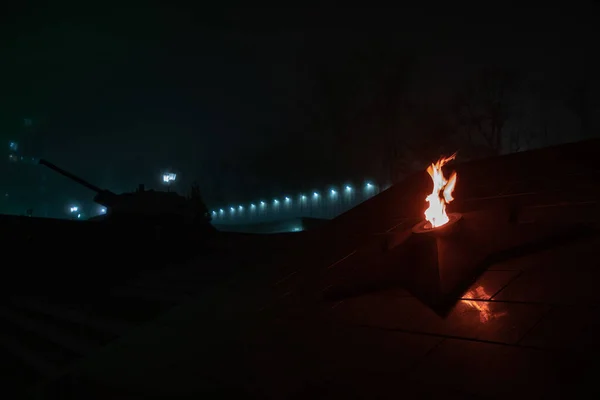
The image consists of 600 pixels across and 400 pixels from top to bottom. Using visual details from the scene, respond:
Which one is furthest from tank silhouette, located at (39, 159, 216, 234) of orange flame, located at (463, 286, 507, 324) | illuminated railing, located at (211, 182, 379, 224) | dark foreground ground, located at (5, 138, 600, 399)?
illuminated railing, located at (211, 182, 379, 224)

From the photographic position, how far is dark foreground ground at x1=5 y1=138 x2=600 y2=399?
280 cm

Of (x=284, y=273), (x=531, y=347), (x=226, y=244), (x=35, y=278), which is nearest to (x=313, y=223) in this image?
(x=226, y=244)

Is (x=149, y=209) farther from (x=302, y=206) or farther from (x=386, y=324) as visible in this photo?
(x=302, y=206)

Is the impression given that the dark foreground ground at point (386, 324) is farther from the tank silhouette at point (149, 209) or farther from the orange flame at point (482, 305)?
the tank silhouette at point (149, 209)

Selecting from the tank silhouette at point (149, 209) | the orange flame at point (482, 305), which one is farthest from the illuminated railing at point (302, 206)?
the orange flame at point (482, 305)

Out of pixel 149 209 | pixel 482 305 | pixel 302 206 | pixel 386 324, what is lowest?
pixel 386 324

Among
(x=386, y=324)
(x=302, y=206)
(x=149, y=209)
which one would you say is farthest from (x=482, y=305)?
(x=302, y=206)

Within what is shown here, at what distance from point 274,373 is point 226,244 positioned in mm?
9185

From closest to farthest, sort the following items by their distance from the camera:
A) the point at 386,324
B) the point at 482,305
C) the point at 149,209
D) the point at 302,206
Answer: the point at 482,305, the point at 386,324, the point at 149,209, the point at 302,206

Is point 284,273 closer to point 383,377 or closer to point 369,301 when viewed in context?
point 369,301

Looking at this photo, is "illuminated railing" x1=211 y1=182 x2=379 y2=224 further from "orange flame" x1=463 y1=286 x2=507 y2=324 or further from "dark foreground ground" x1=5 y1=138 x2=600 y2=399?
"orange flame" x1=463 y1=286 x2=507 y2=324

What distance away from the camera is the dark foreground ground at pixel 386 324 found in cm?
280

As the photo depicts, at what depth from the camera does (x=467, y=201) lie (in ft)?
21.5

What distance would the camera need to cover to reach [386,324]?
3805 mm
